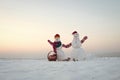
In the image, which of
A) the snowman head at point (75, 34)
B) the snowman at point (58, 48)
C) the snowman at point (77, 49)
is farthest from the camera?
the snowman at point (58, 48)

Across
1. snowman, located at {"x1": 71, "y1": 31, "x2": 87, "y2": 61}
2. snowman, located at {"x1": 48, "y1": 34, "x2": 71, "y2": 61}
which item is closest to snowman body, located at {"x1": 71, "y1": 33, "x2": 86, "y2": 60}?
snowman, located at {"x1": 71, "y1": 31, "x2": 87, "y2": 61}

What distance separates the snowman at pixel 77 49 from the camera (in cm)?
902

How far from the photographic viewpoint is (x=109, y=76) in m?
3.83

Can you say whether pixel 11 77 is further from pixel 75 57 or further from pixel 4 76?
pixel 75 57

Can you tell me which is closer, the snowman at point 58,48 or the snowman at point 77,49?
the snowman at point 77,49

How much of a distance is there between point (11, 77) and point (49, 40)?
6.23m

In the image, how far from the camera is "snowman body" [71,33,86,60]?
9016mm

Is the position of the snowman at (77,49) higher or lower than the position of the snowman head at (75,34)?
lower

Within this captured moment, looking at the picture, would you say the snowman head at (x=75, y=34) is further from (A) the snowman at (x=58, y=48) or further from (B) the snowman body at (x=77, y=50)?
(A) the snowman at (x=58, y=48)

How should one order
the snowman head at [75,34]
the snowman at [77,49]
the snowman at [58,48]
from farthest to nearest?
the snowman at [58,48]
the snowman head at [75,34]
the snowman at [77,49]

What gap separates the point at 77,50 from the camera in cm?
909

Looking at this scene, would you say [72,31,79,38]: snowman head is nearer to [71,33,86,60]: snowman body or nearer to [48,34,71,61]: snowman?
[71,33,86,60]: snowman body

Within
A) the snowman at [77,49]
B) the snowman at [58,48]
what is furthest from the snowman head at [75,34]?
the snowman at [58,48]

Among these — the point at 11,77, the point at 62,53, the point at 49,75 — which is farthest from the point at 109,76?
the point at 62,53
